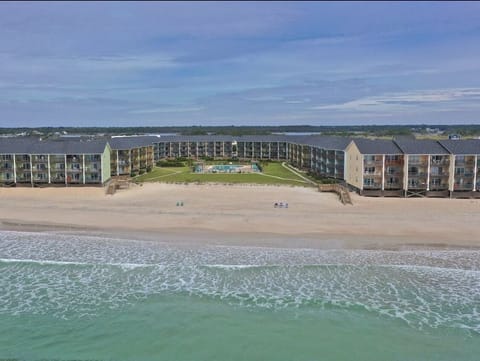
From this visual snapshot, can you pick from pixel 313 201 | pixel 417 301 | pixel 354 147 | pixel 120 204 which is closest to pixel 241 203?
pixel 313 201

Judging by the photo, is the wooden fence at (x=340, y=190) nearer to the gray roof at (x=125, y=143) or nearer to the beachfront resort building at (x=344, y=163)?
the beachfront resort building at (x=344, y=163)

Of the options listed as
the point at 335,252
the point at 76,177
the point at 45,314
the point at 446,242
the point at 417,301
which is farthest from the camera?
the point at 76,177

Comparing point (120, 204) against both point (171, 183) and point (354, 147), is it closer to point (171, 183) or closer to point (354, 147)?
point (171, 183)

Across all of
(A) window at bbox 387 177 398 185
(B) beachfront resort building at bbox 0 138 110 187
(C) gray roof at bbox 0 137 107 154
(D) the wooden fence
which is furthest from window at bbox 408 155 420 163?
(C) gray roof at bbox 0 137 107 154

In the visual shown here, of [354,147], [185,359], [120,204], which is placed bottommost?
[185,359]

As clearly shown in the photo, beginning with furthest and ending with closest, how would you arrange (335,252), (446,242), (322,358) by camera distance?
(446,242)
(335,252)
(322,358)

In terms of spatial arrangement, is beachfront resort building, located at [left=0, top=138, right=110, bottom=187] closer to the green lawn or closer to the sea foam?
the green lawn

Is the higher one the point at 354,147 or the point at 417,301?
the point at 354,147
